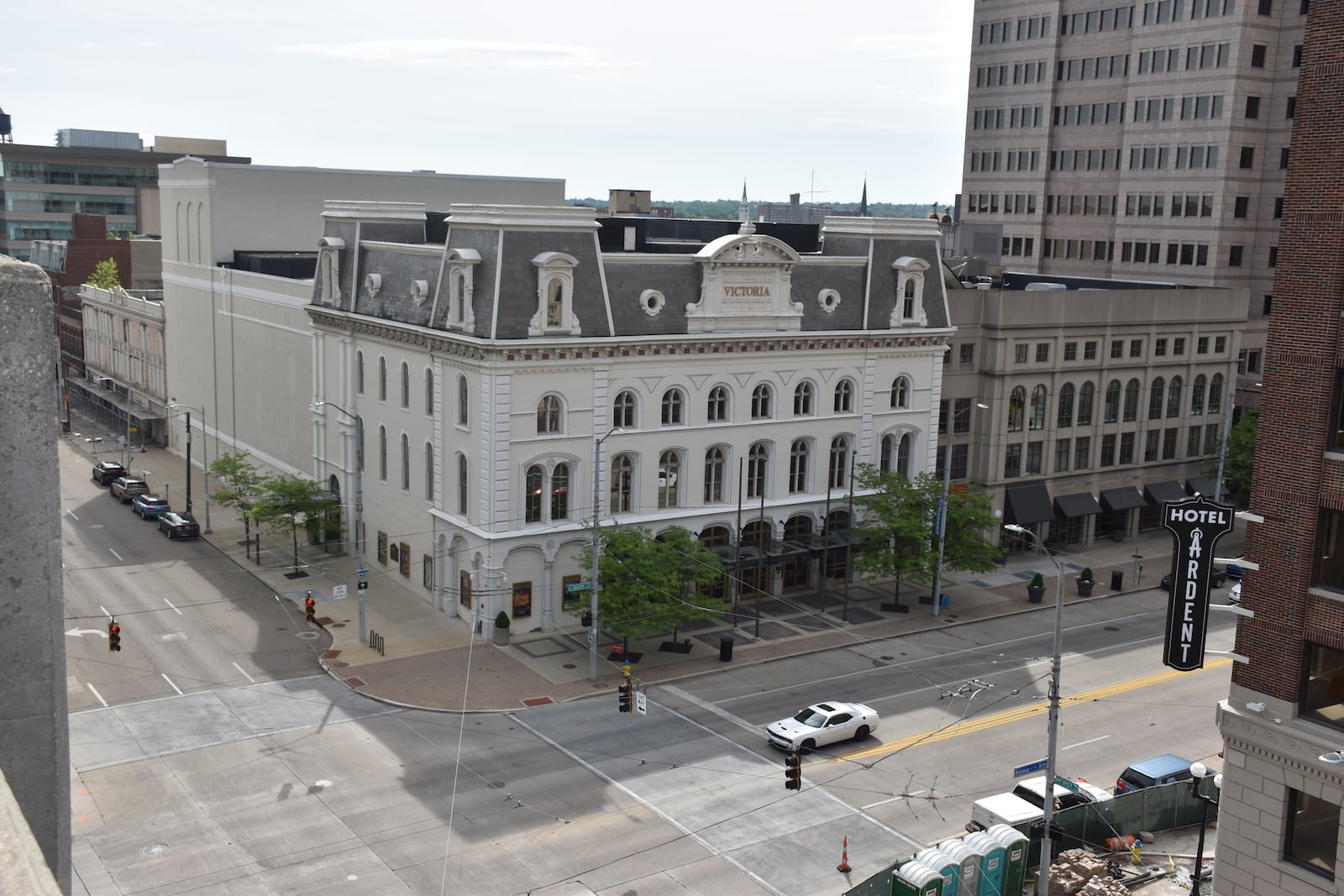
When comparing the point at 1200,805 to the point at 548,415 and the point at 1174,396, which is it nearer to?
the point at 548,415

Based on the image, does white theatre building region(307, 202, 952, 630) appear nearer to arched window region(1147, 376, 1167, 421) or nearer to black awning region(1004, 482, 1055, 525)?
black awning region(1004, 482, 1055, 525)

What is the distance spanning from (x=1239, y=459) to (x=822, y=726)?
42.8 m

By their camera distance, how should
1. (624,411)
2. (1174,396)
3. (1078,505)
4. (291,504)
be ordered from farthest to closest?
(1174,396)
(1078,505)
(291,504)
(624,411)

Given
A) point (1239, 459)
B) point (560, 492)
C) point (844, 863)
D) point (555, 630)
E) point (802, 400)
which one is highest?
point (802, 400)

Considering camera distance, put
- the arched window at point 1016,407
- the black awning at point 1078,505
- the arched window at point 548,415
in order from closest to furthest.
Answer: the arched window at point 548,415 < the arched window at point 1016,407 < the black awning at point 1078,505

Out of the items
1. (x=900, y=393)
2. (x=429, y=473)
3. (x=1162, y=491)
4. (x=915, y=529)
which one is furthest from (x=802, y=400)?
(x=1162, y=491)

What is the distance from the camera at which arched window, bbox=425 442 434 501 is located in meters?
55.2

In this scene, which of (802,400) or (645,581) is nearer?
(645,581)

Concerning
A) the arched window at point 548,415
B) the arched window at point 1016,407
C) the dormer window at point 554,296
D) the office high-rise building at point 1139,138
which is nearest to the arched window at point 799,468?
the arched window at point 548,415

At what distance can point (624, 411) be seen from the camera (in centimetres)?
5444

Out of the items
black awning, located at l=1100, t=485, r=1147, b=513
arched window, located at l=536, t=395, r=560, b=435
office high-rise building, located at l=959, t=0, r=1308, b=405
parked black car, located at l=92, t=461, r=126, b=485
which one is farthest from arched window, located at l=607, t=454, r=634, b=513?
office high-rise building, located at l=959, t=0, r=1308, b=405

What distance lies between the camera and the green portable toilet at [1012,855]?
32.4 m

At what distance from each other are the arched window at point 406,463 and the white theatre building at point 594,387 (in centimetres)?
12

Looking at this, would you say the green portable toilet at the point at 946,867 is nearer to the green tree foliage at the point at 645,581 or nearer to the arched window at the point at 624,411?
the green tree foliage at the point at 645,581
